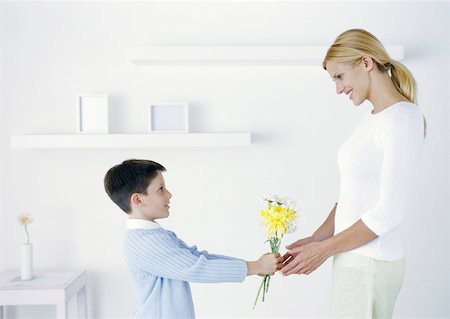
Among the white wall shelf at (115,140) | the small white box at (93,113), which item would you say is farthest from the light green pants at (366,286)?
the small white box at (93,113)

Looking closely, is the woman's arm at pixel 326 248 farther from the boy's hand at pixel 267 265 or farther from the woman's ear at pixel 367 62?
the woman's ear at pixel 367 62

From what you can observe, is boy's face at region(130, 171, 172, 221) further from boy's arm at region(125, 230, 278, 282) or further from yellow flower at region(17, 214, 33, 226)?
yellow flower at region(17, 214, 33, 226)

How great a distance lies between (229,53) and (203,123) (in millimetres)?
414

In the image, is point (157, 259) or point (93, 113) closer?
point (157, 259)

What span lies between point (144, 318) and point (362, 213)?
2.56ft

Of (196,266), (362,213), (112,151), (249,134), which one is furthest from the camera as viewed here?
(112,151)

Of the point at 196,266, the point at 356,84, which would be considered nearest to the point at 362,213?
the point at 356,84

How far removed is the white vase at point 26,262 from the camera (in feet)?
8.63

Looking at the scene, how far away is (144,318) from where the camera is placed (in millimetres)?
1755

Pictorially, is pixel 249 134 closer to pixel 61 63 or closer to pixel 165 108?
pixel 165 108

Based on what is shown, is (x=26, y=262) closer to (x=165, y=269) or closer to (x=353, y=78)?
(x=165, y=269)

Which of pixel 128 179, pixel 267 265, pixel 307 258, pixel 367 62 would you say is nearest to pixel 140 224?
pixel 128 179

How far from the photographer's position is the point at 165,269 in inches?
68.0

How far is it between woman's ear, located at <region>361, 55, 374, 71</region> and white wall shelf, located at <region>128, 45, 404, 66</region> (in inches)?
41.6
